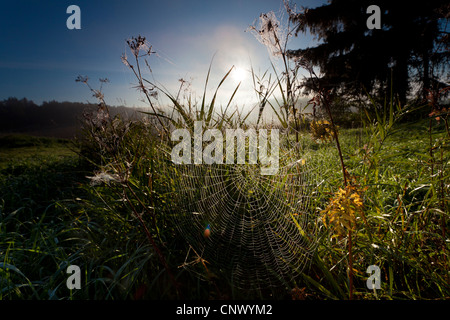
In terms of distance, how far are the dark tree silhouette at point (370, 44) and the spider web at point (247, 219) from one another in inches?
331

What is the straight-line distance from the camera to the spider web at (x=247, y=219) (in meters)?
1.44

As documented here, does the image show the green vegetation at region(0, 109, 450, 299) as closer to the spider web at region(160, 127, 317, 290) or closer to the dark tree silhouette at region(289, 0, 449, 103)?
the spider web at region(160, 127, 317, 290)

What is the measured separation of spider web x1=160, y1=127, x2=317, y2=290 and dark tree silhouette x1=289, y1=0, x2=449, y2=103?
8.41 metres

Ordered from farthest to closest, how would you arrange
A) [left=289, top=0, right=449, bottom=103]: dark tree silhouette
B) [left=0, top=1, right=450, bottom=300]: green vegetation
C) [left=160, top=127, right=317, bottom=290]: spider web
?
1. [left=289, top=0, right=449, bottom=103]: dark tree silhouette
2. [left=160, top=127, right=317, bottom=290]: spider web
3. [left=0, top=1, right=450, bottom=300]: green vegetation

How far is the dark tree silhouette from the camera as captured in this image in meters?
9.66

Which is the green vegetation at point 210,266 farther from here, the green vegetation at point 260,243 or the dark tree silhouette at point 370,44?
the dark tree silhouette at point 370,44

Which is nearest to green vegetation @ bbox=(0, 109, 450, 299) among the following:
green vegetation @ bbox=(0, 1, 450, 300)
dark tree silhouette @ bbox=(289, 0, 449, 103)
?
green vegetation @ bbox=(0, 1, 450, 300)

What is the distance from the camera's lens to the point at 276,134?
1.91m

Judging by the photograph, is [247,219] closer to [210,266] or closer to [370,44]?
[210,266]

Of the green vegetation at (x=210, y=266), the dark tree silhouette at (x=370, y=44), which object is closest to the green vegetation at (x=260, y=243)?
the green vegetation at (x=210, y=266)

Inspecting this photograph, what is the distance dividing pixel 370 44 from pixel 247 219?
472 inches
